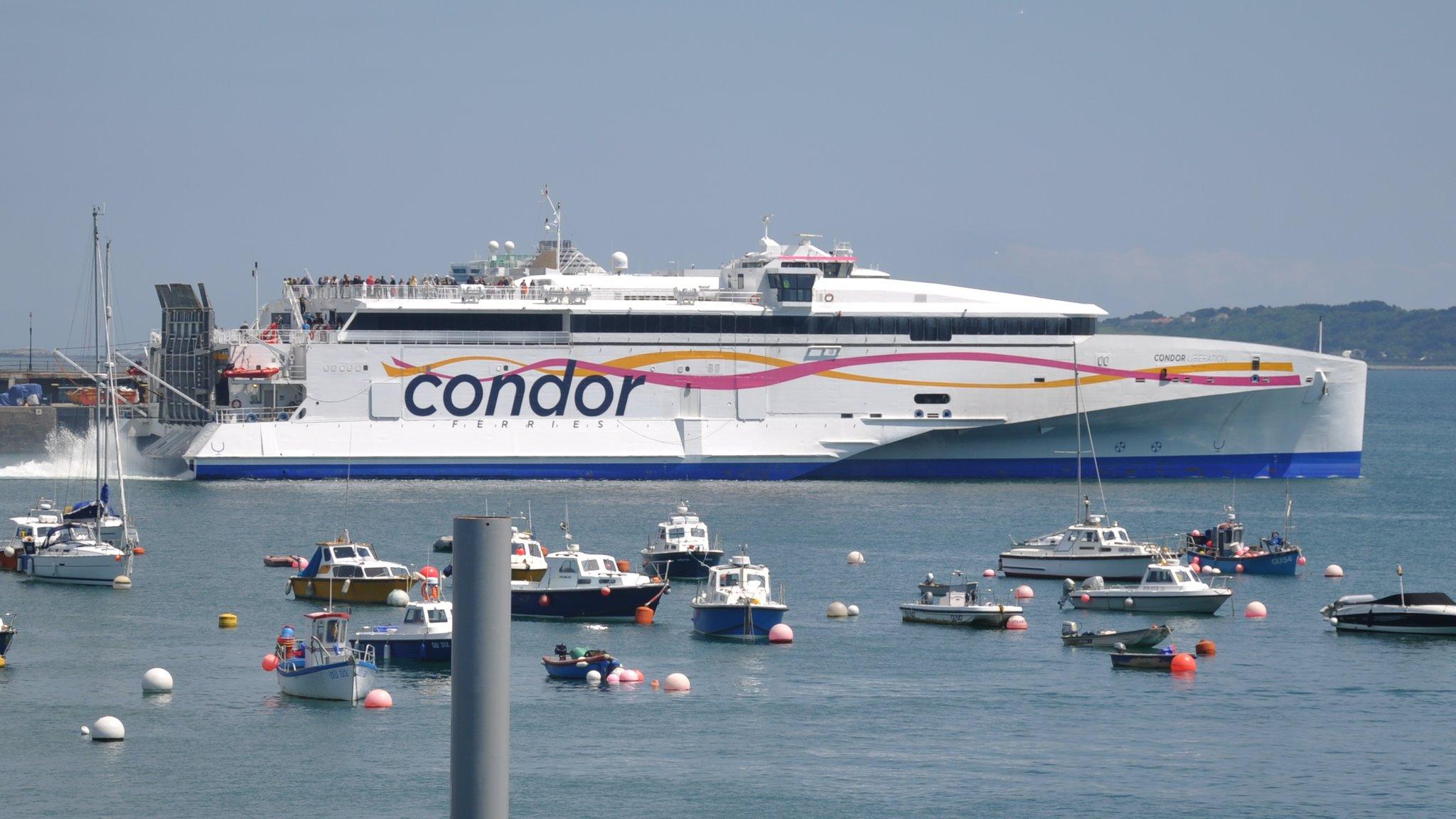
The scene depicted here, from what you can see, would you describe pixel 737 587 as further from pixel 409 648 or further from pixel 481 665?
pixel 481 665

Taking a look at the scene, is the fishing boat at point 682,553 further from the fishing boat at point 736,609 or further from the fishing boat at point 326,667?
the fishing boat at point 326,667

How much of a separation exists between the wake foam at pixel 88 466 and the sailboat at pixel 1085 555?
27859 millimetres

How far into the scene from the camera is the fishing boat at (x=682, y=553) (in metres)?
38.2

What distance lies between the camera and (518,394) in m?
56.3

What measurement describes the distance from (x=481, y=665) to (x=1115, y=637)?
2426 centimetres

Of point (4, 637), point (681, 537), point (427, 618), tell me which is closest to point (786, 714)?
point (427, 618)

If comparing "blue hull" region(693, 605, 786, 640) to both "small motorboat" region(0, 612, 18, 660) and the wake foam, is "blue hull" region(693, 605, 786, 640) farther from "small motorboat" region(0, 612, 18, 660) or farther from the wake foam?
the wake foam

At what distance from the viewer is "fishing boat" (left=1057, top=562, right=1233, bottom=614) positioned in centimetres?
3450

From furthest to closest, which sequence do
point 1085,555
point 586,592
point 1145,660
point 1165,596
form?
point 1085,555 < point 1165,596 < point 586,592 < point 1145,660

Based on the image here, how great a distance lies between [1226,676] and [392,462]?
32.0 metres

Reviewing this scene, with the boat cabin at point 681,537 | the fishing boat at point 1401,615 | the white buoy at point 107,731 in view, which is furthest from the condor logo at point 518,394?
the white buoy at point 107,731

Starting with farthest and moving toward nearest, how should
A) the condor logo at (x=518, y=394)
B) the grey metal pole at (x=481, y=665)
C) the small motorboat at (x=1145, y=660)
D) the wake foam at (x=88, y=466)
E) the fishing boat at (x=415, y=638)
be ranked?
the wake foam at (x=88, y=466)
the condor logo at (x=518, y=394)
the small motorboat at (x=1145, y=660)
the fishing boat at (x=415, y=638)
the grey metal pole at (x=481, y=665)

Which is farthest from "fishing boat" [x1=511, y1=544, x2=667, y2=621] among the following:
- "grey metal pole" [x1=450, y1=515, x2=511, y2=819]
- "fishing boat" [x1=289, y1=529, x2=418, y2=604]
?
"grey metal pole" [x1=450, y1=515, x2=511, y2=819]

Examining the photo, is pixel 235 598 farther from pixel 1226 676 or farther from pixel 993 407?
pixel 993 407
